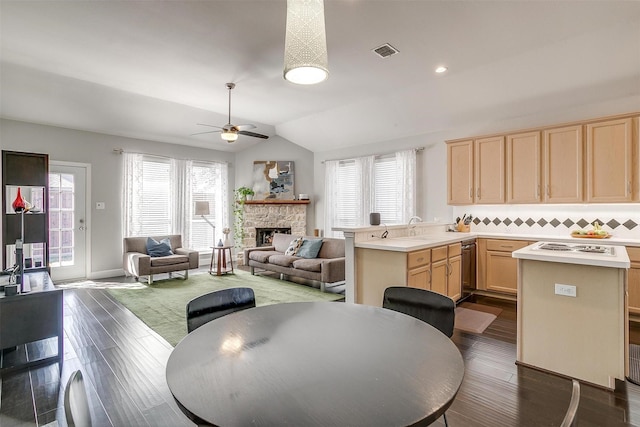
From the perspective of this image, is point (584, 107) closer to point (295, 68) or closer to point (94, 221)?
point (295, 68)

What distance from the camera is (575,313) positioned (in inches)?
96.7

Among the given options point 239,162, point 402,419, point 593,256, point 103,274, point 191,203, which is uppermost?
point 239,162

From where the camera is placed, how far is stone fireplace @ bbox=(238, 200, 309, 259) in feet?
25.3

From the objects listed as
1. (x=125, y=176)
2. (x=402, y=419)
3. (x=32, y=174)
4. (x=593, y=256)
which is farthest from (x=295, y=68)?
(x=125, y=176)

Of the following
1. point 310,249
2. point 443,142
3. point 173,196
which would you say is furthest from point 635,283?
point 173,196

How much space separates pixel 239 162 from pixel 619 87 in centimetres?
742

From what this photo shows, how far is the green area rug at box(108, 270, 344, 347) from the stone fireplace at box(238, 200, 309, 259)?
145 cm

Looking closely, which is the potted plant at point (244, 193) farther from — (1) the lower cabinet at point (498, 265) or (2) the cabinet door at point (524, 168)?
(2) the cabinet door at point (524, 168)

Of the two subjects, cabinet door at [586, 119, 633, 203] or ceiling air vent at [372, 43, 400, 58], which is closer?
ceiling air vent at [372, 43, 400, 58]

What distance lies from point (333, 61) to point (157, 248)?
15.9 ft

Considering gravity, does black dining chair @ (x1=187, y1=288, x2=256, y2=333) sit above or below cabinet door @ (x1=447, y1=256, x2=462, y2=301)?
above

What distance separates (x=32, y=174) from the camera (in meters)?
4.07

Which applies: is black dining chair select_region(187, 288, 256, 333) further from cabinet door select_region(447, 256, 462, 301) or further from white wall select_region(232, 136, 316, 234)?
white wall select_region(232, 136, 316, 234)

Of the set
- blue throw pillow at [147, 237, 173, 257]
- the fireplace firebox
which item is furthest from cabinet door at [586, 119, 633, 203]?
blue throw pillow at [147, 237, 173, 257]
